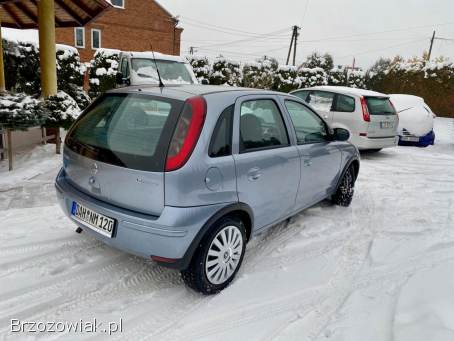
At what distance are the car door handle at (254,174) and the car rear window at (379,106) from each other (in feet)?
20.2

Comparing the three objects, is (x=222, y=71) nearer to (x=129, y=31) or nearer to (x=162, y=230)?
(x=162, y=230)

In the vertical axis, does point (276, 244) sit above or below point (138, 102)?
below

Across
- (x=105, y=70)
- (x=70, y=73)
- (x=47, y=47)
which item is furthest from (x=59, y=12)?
(x=105, y=70)

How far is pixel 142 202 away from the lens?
2.54 meters

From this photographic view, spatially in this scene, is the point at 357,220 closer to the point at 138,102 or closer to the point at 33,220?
the point at 138,102

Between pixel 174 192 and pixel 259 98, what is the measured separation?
1374mm

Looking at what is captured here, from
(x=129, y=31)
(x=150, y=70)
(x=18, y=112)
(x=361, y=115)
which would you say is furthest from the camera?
(x=129, y=31)

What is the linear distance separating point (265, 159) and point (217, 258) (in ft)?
3.08

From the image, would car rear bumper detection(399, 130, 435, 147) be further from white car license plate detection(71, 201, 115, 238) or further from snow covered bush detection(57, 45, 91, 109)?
white car license plate detection(71, 201, 115, 238)

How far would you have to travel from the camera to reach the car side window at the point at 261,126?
3.02 metres

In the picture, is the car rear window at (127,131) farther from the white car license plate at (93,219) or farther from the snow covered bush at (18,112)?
the snow covered bush at (18,112)

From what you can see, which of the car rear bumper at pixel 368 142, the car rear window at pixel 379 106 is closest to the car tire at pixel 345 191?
the car rear bumper at pixel 368 142

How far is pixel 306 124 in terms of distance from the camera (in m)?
4.05

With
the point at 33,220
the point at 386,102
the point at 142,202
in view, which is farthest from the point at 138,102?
the point at 386,102
